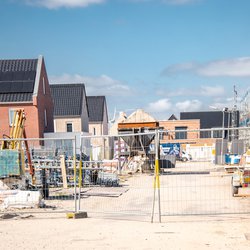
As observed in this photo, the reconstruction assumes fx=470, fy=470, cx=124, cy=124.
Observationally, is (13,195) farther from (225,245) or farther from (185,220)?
(225,245)

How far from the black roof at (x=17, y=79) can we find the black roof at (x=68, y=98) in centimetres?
1222

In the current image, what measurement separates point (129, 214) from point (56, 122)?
43.0 m

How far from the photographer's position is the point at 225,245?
853 centimetres

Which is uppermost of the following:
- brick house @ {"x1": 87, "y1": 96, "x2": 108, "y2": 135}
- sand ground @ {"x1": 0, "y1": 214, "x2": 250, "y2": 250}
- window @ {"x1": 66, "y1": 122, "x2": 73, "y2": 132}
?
brick house @ {"x1": 87, "y1": 96, "x2": 108, "y2": 135}

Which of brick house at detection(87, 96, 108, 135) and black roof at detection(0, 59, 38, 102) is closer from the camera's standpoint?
black roof at detection(0, 59, 38, 102)

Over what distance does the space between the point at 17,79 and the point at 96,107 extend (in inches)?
1082

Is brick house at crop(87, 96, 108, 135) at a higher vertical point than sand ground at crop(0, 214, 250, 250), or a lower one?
higher

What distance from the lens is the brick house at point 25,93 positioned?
40281 millimetres

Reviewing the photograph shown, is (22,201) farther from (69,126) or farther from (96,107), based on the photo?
(96,107)

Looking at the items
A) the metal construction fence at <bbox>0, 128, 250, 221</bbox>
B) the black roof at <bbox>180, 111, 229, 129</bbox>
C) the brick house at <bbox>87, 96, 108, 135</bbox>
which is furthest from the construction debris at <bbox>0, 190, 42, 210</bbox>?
the black roof at <bbox>180, 111, 229, 129</bbox>

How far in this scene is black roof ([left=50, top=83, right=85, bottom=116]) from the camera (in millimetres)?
54719

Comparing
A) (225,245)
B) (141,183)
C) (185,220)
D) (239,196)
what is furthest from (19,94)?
(225,245)

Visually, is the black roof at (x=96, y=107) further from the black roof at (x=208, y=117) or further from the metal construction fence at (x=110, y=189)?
the metal construction fence at (x=110, y=189)

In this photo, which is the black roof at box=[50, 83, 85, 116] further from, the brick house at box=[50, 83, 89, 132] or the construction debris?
the construction debris
